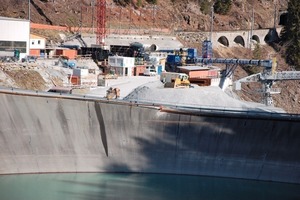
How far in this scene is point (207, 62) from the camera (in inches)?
2151

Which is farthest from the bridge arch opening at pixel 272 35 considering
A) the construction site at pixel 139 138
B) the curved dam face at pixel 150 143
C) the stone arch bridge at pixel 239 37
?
the curved dam face at pixel 150 143

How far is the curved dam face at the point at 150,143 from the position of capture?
96.1ft

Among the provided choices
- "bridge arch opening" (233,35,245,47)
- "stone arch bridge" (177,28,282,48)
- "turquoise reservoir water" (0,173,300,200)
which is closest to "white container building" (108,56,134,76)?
"turquoise reservoir water" (0,173,300,200)

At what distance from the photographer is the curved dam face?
2930 centimetres

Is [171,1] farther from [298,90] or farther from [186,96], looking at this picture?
[186,96]

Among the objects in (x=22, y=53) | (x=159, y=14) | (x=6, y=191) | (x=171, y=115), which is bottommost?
(x=6, y=191)

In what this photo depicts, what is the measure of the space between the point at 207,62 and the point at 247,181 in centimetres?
2589

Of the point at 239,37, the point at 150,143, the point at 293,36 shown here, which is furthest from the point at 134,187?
the point at 239,37

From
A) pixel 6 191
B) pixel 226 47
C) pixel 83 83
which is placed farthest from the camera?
pixel 226 47

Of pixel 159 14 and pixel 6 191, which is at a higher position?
pixel 159 14

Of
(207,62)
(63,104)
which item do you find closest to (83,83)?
(63,104)

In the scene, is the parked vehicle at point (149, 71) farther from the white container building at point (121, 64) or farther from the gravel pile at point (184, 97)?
the gravel pile at point (184, 97)

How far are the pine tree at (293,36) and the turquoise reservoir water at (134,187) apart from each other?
127 feet

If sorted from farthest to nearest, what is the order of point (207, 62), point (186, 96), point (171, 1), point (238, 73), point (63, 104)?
1. point (171, 1)
2. point (238, 73)
3. point (207, 62)
4. point (186, 96)
5. point (63, 104)
